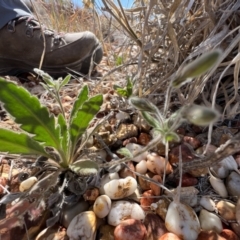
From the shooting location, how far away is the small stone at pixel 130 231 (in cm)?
42

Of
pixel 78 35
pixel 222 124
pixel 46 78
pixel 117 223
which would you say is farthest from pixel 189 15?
pixel 78 35

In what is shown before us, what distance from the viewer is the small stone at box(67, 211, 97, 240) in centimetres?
43

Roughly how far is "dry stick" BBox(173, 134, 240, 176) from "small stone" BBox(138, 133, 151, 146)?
0.37 ft

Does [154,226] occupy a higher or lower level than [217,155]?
lower

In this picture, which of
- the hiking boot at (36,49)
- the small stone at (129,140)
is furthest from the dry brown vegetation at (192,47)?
the hiking boot at (36,49)

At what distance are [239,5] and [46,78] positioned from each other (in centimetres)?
41

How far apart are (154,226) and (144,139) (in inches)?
8.3

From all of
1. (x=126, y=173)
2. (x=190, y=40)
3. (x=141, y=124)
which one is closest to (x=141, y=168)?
(x=126, y=173)

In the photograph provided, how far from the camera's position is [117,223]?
46 centimetres

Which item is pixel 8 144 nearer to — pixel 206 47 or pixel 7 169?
pixel 7 169

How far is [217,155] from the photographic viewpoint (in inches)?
16.8

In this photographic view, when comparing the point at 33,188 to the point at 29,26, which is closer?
the point at 33,188

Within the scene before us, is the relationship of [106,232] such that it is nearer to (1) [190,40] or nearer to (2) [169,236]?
(2) [169,236]

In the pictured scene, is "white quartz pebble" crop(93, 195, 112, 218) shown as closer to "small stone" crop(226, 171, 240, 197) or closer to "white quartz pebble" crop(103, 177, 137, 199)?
"white quartz pebble" crop(103, 177, 137, 199)
